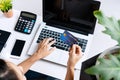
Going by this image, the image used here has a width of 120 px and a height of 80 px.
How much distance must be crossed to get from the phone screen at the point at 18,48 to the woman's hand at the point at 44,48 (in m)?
0.08

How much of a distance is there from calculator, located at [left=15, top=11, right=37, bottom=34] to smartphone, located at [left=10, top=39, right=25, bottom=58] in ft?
0.19

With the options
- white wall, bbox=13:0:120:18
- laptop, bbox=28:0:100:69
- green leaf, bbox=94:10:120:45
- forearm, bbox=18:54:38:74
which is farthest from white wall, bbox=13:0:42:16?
green leaf, bbox=94:10:120:45

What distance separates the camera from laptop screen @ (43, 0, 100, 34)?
116 cm

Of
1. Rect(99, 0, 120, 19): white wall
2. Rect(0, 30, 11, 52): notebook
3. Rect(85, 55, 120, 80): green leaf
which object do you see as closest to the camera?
Rect(85, 55, 120, 80): green leaf

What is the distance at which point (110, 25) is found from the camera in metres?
0.77

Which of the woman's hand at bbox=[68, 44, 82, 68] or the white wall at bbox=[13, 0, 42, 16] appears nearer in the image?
the woman's hand at bbox=[68, 44, 82, 68]

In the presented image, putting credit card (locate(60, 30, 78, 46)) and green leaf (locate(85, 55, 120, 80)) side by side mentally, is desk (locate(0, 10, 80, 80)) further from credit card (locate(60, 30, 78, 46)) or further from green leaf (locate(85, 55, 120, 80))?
green leaf (locate(85, 55, 120, 80))

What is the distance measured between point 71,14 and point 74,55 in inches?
7.6

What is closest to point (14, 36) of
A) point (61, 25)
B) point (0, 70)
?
point (61, 25)

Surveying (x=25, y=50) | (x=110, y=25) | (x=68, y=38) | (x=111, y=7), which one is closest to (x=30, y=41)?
(x=25, y=50)

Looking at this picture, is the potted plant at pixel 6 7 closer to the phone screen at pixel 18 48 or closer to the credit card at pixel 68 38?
the phone screen at pixel 18 48

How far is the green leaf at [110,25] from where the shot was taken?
0.75 meters

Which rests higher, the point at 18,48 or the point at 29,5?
the point at 29,5

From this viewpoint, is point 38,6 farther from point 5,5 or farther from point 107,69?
point 107,69
